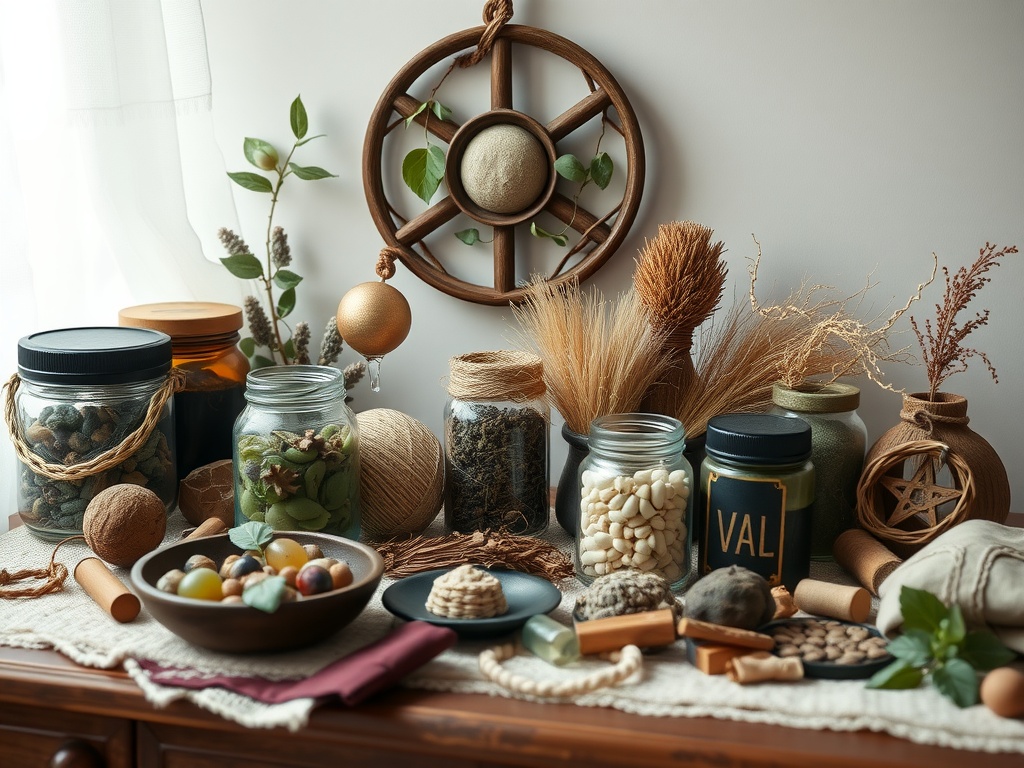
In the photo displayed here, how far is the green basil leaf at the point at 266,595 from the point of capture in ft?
2.42

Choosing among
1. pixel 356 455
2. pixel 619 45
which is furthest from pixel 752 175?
pixel 356 455

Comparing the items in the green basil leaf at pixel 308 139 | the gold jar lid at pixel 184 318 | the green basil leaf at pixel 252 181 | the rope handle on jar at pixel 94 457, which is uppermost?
the green basil leaf at pixel 308 139

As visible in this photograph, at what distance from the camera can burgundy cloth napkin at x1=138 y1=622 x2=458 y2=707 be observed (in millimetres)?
714

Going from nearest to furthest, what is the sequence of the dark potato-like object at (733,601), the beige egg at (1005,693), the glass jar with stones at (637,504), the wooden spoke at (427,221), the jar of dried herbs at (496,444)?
the beige egg at (1005,693) < the dark potato-like object at (733,601) < the glass jar with stones at (637,504) < the jar of dried herbs at (496,444) < the wooden spoke at (427,221)

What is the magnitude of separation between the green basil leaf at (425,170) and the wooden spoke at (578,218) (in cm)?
14

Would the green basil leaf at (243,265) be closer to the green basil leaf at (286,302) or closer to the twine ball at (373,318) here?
the green basil leaf at (286,302)

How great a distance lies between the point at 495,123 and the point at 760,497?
0.57 metres

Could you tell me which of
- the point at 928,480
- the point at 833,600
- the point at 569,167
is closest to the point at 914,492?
the point at 928,480

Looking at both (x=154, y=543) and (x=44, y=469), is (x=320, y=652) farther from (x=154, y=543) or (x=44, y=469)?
(x=44, y=469)

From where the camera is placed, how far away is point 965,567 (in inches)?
31.6

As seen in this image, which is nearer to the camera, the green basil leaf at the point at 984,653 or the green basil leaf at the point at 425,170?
the green basil leaf at the point at 984,653

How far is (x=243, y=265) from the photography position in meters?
1.29

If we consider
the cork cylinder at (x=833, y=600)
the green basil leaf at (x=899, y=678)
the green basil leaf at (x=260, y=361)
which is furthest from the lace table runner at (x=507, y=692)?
the green basil leaf at (x=260, y=361)

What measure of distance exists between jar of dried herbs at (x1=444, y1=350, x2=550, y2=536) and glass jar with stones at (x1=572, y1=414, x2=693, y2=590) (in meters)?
0.11
